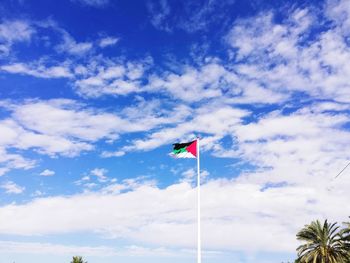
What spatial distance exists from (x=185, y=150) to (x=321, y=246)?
27.4m

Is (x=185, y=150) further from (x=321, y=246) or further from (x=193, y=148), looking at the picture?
(x=321, y=246)

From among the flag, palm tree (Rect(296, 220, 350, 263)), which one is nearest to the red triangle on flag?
the flag

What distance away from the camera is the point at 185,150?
3048cm

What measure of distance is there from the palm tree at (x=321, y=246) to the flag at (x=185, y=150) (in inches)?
1005

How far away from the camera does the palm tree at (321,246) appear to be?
157 ft

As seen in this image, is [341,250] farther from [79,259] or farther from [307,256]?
[79,259]

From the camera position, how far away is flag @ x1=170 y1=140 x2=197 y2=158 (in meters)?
30.3

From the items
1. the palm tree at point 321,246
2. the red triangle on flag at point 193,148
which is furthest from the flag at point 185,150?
the palm tree at point 321,246

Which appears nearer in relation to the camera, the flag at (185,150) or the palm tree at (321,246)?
the flag at (185,150)

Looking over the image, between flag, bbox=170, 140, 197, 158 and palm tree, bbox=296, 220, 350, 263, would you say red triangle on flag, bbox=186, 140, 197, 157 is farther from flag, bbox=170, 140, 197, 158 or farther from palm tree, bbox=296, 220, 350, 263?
palm tree, bbox=296, 220, 350, 263

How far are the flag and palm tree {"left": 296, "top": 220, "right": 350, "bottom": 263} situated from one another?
83.7 feet

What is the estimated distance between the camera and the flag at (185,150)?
99.3 feet

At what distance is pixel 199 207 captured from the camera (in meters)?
28.4

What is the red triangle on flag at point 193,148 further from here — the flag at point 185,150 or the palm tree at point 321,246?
the palm tree at point 321,246
